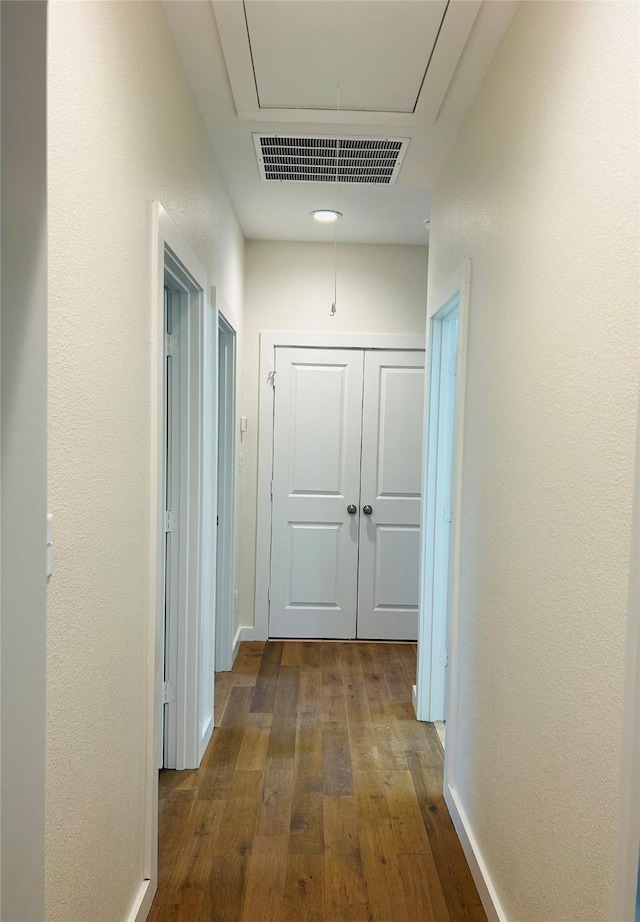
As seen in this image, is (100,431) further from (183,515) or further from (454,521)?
(454,521)

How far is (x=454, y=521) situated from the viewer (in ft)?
8.43

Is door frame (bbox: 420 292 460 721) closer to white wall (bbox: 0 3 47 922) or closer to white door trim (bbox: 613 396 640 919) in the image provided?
white door trim (bbox: 613 396 640 919)

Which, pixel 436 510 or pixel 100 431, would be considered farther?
pixel 436 510

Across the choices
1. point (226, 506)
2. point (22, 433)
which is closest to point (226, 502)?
point (226, 506)

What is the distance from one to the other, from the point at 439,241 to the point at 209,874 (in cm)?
265

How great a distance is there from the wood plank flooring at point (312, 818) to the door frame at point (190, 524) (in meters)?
0.18

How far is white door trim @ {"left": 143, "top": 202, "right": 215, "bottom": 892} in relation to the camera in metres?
1.90

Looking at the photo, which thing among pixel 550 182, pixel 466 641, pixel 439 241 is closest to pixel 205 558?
pixel 466 641

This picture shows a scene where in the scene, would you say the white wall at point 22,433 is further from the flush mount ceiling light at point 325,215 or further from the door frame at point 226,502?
the flush mount ceiling light at point 325,215

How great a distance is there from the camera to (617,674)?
3.86 feet

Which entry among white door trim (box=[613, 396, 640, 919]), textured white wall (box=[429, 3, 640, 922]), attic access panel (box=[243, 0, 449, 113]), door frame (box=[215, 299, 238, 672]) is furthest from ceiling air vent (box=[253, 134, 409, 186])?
white door trim (box=[613, 396, 640, 919])

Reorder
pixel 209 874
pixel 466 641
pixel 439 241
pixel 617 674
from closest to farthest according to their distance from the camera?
pixel 617 674
pixel 209 874
pixel 466 641
pixel 439 241

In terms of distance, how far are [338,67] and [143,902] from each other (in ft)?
8.49

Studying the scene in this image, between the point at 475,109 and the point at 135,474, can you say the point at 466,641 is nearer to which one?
the point at 135,474
